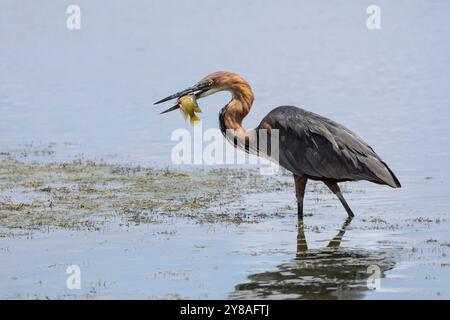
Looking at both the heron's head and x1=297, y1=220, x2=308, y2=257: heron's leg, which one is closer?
x1=297, y1=220, x2=308, y2=257: heron's leg

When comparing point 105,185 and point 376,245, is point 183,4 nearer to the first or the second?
point 105,185

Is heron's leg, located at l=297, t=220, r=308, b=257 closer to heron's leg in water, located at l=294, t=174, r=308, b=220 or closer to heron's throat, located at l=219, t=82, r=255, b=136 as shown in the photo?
heron's leg in water, located at l=294, t=174, r=308, b=220

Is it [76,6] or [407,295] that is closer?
[407,295]

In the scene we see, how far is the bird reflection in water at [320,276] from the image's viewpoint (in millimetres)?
10133

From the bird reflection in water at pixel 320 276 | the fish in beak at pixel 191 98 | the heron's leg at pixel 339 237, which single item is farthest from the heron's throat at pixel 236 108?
the bird reflection in water at pixel 320 276

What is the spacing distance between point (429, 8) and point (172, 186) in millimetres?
29537

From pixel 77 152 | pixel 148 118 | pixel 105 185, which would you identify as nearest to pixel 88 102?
pixel 148 118

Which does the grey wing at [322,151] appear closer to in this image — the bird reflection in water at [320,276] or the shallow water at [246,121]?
the shallow water at [246,121]

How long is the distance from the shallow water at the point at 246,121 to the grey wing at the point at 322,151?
22.1 inches

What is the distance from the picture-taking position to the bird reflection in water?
10.1 meters

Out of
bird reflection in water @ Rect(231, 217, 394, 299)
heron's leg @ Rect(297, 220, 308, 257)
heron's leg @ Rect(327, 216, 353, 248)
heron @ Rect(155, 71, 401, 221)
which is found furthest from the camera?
heron @ Rect(155, 71, 401, 221)

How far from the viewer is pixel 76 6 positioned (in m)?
42.6

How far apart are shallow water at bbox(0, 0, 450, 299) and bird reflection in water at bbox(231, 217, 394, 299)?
3 cm

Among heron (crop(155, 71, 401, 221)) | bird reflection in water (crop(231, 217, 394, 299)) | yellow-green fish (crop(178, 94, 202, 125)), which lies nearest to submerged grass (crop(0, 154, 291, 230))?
heron (crop(155, 71, 401, 221))
